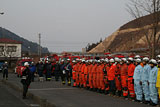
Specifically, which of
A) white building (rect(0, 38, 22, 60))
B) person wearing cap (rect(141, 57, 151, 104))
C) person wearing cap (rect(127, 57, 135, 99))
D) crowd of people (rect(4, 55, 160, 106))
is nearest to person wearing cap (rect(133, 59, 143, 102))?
crowd of people (rect(4, 55, 160, 106))

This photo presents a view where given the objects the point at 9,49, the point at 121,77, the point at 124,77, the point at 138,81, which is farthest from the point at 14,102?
the point at 9,49

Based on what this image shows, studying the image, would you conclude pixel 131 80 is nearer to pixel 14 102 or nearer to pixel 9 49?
pixel 14 102

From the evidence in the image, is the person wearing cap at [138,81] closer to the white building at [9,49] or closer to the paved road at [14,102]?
the paved road at [14,102]

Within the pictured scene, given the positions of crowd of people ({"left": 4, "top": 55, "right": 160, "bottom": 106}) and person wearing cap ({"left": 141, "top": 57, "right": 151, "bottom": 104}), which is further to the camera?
person wearing cap ({"left": 141, "top": 57, "right": 151, "bottom": 104})

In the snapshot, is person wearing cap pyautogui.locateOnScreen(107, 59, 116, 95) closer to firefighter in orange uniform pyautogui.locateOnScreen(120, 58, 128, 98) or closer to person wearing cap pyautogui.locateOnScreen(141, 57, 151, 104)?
firefighter in orange uniform pyautogui.locateOnScreen(120, 58, 128, 98)

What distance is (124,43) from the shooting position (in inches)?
3078

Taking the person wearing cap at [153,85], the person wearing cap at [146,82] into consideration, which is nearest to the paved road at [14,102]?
the person wearing cap at [146,82]

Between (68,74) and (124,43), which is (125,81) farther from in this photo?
(124,43)

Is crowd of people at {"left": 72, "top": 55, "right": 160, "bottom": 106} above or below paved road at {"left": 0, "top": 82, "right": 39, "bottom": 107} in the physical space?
above

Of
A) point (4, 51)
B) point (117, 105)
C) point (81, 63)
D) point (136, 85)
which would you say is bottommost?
point (117, 105)

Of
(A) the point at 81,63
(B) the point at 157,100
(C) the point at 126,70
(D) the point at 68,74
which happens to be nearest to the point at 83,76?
(A) the point at 81,63

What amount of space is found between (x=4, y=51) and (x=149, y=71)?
63.3 metres

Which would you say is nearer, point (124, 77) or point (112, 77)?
point (124, 77)

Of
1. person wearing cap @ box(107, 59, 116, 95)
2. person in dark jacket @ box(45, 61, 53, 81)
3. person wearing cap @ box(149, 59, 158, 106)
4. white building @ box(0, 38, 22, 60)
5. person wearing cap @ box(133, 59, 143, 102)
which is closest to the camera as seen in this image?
person wearing cap @ box(149, 59, 158, 106)
